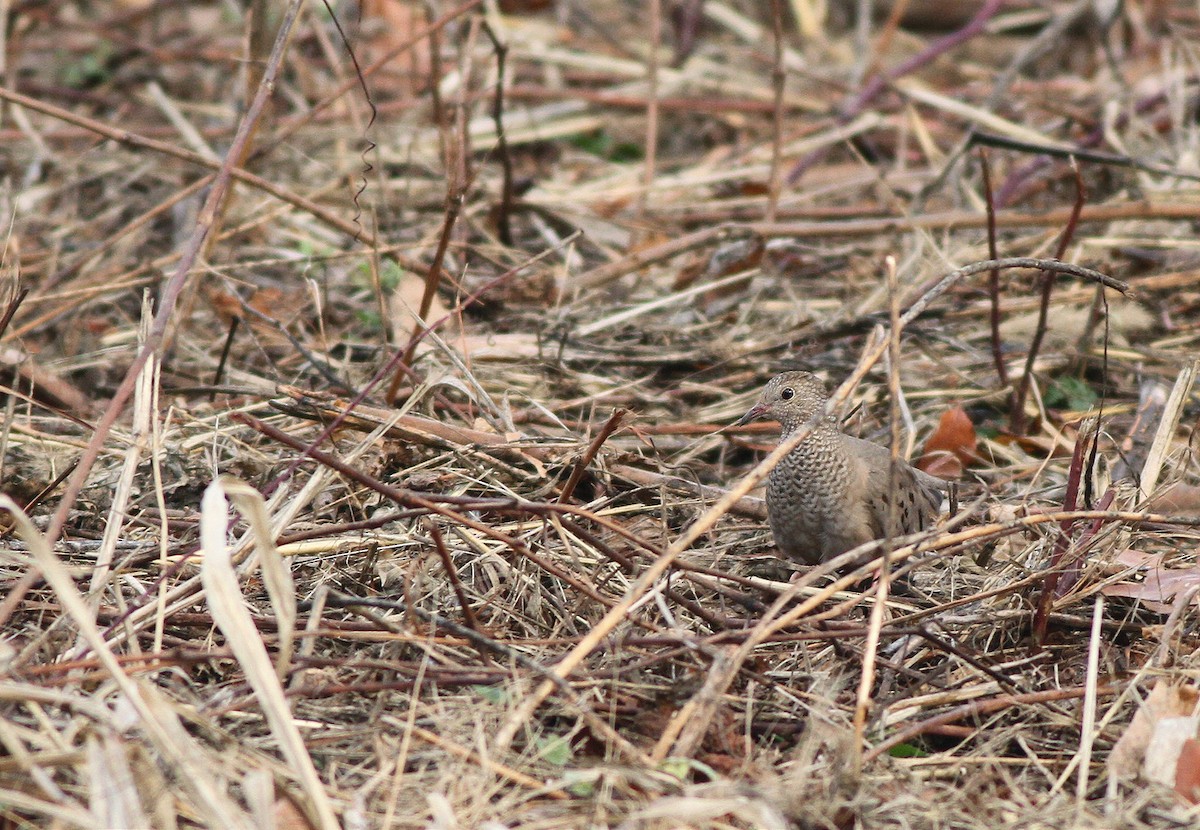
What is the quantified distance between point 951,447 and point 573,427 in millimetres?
1245

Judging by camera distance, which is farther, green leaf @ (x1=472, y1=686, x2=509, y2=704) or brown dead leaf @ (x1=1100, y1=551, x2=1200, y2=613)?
brown dead leaf @ (x1=1100, y1=551, x2=1200, y2=613)

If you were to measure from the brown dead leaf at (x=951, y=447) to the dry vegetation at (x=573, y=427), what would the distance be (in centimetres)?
2

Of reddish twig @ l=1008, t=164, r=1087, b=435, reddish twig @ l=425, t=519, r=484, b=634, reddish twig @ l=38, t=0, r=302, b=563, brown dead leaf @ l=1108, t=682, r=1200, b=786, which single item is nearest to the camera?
reddish twig @ l=38, t=0, r=302, b=563

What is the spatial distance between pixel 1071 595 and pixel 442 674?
1568 millimetres

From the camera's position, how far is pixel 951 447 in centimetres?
436

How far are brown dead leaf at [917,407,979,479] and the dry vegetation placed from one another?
0.8 inches

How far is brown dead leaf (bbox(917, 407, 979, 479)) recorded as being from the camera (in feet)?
14.2

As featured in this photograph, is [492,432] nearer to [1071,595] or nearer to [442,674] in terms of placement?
[442,674]

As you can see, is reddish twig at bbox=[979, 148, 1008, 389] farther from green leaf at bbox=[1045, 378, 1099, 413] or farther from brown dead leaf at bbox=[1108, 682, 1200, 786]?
brown dead leaf at bbox=[1108, 682, 1200, 786]

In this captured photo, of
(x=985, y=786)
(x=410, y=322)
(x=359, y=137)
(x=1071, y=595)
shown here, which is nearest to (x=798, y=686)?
(x=985, y=786)

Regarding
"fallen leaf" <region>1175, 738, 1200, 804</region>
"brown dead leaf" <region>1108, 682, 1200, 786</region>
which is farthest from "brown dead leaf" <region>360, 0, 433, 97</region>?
"fallen leaf" <region>1175, 738, 1200, 804</region>

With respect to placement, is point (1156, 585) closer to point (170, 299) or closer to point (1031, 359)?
point (1031, 359)

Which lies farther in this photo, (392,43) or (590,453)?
(392,43)

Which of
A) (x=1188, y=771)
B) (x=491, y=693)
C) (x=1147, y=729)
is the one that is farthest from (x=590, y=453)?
(x=1188, y=771)
